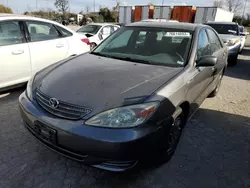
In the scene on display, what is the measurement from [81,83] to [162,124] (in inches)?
35.7

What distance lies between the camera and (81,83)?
223 cm

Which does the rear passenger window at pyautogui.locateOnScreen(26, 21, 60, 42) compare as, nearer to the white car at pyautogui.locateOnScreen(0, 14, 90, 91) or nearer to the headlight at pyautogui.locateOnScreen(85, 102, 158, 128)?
the white car at pyautogui.locateOnScreen(0, 14, 90, 91)

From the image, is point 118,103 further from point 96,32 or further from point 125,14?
point 125,14

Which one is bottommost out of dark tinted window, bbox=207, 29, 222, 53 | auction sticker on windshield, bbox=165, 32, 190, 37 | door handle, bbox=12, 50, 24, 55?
door handle, bbox=12, 50, 24, 55

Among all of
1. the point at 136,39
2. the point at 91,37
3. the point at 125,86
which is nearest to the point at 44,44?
the point at 136,39

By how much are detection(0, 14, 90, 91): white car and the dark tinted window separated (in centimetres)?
294

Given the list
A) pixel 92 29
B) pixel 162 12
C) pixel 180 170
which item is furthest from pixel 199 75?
pixel 162 12

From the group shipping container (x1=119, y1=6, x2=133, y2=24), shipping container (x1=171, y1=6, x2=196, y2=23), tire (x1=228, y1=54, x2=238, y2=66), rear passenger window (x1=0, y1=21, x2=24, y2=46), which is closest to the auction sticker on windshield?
rear passenger window (x1=0, y1=21, x2=24, y2=46)

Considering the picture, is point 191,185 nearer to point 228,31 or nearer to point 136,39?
point 136,39

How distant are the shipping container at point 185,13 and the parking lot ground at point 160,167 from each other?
22.8 m

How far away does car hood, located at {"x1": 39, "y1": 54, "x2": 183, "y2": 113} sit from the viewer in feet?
6.44

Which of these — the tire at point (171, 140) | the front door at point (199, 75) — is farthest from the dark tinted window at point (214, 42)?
the tire at point (171, 140)

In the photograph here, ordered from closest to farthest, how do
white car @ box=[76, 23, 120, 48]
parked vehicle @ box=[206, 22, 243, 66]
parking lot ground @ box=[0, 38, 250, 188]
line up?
1. parking lot ground @ box=[0, 38, 250, 188]
2. parked vehicle @ box=[206, 22, 243, 66]
3. white car @ box=[76, 23, 120, 48]

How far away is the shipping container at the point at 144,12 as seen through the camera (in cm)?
2611
